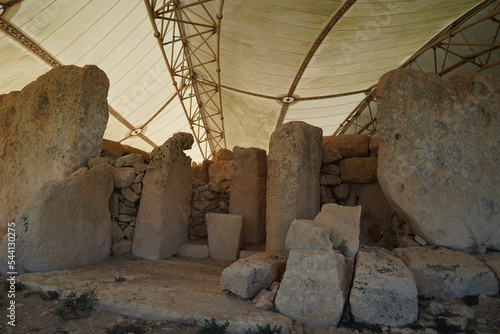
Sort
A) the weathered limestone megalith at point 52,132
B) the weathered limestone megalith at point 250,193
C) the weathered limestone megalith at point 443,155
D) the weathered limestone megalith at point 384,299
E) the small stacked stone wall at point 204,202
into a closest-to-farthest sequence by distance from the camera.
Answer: the weathered limestone megalith at point 384,299, the weathered limestone megalith at point 443,155, the weathered limestone megalith at point 52,132, the weathered limestone megalith at point 250,193, the small stacked stone wall at point 204,202

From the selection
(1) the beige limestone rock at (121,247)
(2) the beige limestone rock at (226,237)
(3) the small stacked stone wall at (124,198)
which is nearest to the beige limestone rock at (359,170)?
(2) the beige limestone rock at (226,237)

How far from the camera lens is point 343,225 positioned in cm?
327

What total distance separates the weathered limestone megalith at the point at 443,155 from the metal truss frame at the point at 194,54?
4.99 meters

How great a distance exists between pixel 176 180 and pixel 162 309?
2345mm

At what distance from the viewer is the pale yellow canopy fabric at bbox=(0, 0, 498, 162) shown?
6.73m

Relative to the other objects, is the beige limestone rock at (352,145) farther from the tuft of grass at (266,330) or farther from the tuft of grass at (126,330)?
the tuft of grass at (126,330)

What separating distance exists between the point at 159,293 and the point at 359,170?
3.44 meters

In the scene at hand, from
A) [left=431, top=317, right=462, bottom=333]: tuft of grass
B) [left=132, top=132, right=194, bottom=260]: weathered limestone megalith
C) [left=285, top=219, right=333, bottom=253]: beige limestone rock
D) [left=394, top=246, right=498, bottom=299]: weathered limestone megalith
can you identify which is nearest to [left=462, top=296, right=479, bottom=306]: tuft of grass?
[left=394, top=246, right=498, bottom=299]: weathered limestone megalith

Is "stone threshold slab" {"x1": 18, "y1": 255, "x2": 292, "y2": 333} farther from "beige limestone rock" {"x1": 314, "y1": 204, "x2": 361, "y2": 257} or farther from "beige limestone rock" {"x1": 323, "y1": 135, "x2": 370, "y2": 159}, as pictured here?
"beige limestone rock" {"x1": 323, "y1": 135, "x2": 370, "y2": 159}

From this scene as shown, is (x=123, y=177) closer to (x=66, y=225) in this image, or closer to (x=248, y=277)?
(x=66, y=225)

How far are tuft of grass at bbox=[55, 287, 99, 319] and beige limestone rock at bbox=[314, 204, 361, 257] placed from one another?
214cm

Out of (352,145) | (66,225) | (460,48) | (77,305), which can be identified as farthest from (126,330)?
(460,48)

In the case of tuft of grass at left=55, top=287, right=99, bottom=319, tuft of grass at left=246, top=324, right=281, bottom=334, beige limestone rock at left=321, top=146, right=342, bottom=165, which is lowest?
tuft of grass at left=246, top=324, right=281, bottom=334

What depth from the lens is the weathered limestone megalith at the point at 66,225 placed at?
10.6 ft
